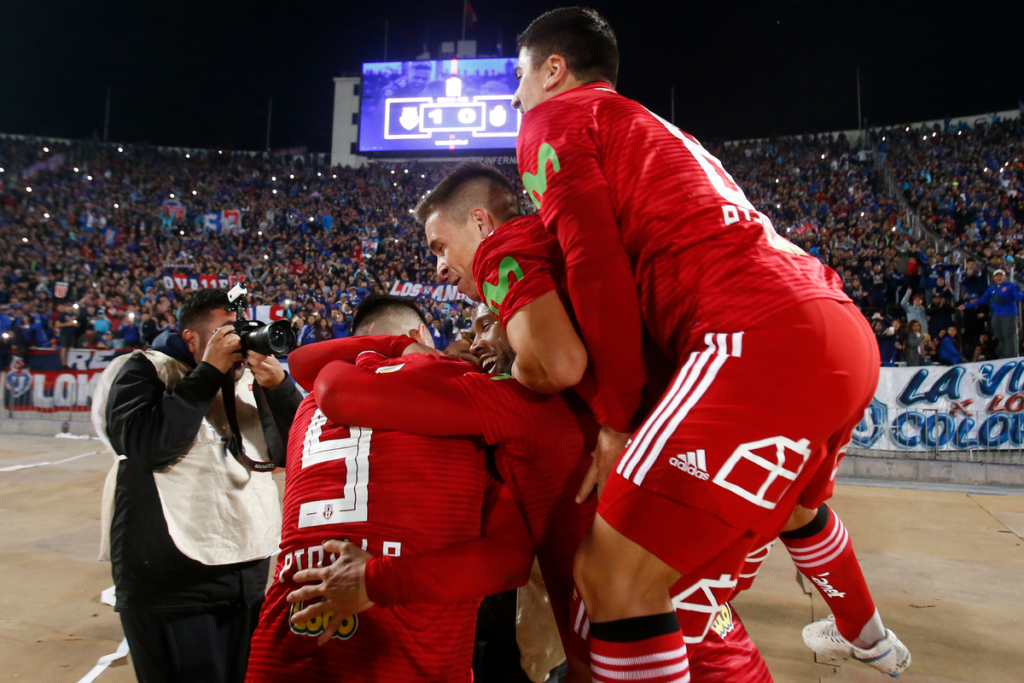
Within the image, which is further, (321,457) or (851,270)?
(851,270)

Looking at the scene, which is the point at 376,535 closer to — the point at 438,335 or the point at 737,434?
the point at 737,434

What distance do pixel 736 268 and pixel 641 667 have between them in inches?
37.3

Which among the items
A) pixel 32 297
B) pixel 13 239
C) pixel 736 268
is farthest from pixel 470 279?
pixel 13 239

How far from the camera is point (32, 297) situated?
723 inches

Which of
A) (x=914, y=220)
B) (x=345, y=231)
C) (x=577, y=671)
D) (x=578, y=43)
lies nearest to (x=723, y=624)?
(x=577, y=671)

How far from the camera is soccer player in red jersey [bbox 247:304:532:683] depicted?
5.40 feet

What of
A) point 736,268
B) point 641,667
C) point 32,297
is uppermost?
point 32,297

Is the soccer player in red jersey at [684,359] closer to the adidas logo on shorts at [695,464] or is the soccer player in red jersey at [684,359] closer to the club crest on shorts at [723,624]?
the adidas logo on shorts at [695,464]

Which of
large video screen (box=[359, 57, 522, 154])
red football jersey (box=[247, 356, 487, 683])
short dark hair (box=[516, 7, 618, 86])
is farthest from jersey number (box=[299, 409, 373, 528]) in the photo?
large video screen (box=[359, 57, 522, 154])

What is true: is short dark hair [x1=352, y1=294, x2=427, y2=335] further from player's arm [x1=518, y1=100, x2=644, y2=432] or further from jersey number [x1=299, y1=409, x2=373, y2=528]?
Result: player's arm [x1=518, y1=100, x2=644, y2=432]

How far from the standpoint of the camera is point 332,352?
7.19ft

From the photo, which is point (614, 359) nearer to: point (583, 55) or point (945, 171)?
point (583, 55)

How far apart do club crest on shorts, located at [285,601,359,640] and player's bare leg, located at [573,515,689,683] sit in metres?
0.66

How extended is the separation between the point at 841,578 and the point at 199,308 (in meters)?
3.02
